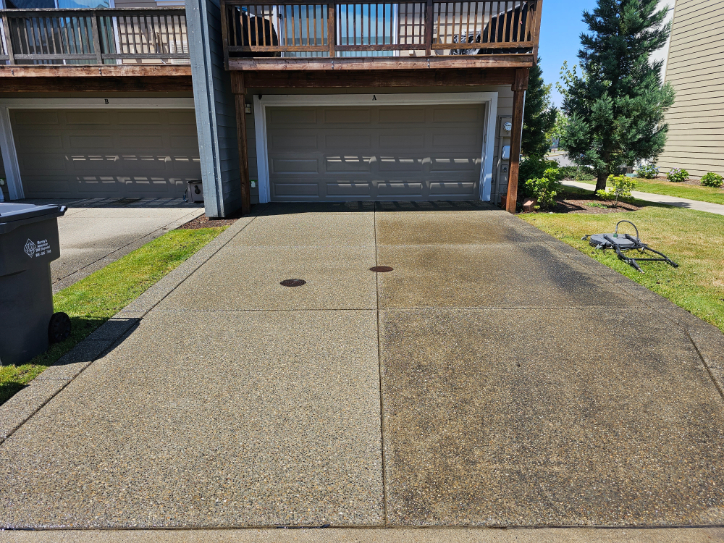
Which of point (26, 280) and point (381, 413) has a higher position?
point (26, 280)

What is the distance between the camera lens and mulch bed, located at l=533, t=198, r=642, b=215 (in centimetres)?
1055

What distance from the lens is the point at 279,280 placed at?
5.80 m

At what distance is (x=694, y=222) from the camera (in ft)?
30.1

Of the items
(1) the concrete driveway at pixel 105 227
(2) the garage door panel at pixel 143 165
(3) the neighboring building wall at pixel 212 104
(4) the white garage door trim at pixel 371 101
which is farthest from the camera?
(2) the garage door panel at pixel 143 165

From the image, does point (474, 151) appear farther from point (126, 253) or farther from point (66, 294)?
point (66, 294)

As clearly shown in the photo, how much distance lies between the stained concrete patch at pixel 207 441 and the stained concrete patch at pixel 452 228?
13.1ft

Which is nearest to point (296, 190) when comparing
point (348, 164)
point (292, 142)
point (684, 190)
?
point (292, 142)

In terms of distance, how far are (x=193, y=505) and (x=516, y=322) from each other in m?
3.17

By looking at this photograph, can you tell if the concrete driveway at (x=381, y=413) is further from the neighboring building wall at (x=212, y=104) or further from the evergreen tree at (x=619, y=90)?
the evergreen tree at (x=619, y=90)

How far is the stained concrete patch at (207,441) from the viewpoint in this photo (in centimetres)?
232

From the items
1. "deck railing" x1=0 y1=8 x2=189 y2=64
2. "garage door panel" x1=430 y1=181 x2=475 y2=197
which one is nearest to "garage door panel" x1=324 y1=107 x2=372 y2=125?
"garage door panel" x1=430 y1=181 x2=475 y2=197

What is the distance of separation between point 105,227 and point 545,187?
8816mm

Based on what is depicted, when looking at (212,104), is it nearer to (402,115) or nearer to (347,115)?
(347,115)

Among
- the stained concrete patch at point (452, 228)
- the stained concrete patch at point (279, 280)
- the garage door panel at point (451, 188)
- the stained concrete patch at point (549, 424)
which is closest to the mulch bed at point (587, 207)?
the stained concrete patch at point (452, 228)
